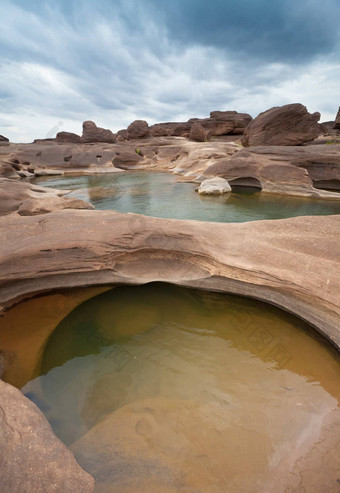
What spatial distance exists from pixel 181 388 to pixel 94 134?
38085 millimetres

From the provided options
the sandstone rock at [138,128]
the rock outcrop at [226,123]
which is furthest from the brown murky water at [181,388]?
the sandstone rock at [138,128]

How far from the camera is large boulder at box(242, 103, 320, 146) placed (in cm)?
1798

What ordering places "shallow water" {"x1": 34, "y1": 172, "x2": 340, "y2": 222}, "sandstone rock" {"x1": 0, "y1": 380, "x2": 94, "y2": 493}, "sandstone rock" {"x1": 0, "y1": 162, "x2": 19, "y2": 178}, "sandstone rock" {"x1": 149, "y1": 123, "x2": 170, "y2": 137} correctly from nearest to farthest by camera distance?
"sandstone rock" {"x1": 0, "y1": 380, "x2": 94, "y2": 493} < "shallow water" {"x1": 34, "y1": 172, "x2": 340, "y2": 222} < "sandstone rock" {"x1": 0, "y1": 162, "x2": 19, "y2": 178} < "sandstone rock" {"x1": 149, "y1": 123, "x2": 170, "y2": 137}

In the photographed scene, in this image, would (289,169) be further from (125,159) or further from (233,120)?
(233,120)

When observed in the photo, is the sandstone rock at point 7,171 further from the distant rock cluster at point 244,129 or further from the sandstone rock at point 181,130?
the sandstone rock at point 181,130

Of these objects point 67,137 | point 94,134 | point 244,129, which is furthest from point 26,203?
point 244,129

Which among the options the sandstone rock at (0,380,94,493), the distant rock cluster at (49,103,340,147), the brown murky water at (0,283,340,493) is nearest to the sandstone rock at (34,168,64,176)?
the distant rock cluster at (49,103,340,147)

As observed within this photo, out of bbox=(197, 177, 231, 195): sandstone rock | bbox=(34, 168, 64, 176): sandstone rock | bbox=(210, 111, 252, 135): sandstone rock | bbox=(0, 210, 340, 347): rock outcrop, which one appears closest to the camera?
bbox=(0, 210, 340, 347): rock outcrop

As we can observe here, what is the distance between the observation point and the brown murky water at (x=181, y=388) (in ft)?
6.48

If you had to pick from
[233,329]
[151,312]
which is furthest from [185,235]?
[233,329]

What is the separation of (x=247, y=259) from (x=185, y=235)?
1085 mm

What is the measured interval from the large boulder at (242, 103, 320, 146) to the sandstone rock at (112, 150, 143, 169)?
13.4 meters

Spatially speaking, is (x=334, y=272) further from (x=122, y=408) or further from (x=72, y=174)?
(x=72, y=174)

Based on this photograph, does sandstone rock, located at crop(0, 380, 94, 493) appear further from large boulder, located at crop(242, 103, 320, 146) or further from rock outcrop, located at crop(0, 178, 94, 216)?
large boulder, located at crop(242, 103, 320, 146)
